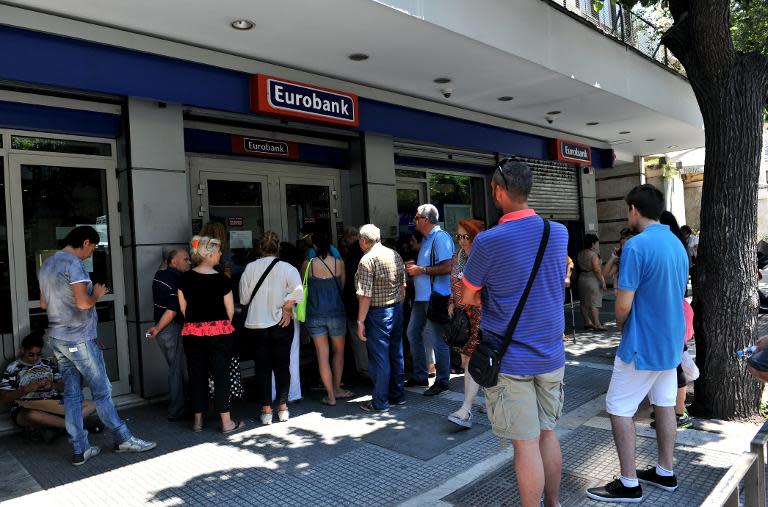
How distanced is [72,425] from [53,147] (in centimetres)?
295

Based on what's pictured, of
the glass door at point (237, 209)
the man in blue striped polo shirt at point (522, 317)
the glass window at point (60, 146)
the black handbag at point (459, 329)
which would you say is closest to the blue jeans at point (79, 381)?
the glass window at point (60, 146)

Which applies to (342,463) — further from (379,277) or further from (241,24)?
(241,24)

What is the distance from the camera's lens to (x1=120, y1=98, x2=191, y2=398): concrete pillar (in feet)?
18.6

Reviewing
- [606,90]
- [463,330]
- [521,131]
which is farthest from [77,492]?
[521,131]

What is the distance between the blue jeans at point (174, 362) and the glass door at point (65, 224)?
0.96 metres

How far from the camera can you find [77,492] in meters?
3.73

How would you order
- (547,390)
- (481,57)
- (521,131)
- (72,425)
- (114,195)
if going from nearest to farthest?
(547,390)
(72,425)
(114,195)
(481,57)
(521,131)

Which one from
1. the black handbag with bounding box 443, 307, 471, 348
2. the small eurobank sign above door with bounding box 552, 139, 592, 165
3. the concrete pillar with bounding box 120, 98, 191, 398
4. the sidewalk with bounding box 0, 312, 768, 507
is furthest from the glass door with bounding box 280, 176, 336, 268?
the small eurobank sign above door with bounding box 552, 139, 592, 165

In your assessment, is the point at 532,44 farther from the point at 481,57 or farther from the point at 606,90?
the point at 606,90

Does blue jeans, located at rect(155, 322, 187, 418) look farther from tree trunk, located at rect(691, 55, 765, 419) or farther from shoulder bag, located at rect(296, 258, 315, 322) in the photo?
tree trunk, located at rect(691, 55, 765, 419)

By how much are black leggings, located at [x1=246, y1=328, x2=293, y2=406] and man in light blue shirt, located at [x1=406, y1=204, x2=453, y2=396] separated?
54.6 inches

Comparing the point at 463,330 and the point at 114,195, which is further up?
the point at 114,195

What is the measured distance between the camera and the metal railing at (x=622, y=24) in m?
7.93

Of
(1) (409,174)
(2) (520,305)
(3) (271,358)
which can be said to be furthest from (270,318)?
(1) (409,174)
